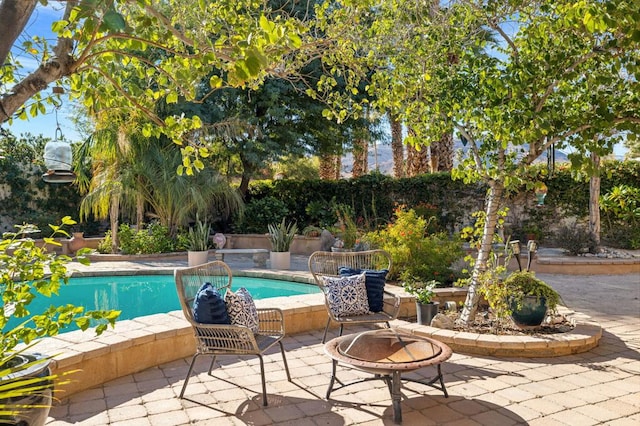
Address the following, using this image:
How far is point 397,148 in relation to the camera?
1585 cm

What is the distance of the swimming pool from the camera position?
668 cm

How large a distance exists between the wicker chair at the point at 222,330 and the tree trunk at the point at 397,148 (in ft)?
38.0

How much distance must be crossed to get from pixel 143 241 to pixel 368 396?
8307mm

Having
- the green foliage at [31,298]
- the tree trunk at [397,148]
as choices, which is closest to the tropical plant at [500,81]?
the green foliage at [31,298]

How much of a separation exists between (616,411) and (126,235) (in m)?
9.76

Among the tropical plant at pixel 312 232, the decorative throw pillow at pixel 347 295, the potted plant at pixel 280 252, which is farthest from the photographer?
the tropical plant at pixel 312 232

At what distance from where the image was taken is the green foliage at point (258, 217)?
12539mm

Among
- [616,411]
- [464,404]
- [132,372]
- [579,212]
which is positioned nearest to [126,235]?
[132,372]

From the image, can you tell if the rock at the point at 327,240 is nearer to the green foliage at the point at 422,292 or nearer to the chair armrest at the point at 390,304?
the green foliage at the point at 422,292

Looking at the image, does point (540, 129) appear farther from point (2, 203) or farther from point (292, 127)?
point (2, 203)

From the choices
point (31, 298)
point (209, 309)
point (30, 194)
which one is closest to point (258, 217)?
point (30, 194)

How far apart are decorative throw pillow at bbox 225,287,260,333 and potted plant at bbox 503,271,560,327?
244 cm

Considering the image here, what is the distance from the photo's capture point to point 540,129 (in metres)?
3.71

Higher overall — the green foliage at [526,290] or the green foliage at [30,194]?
the green foliage at [30,194]
